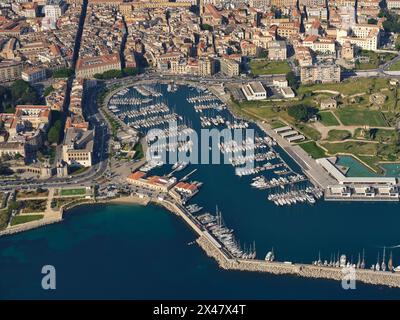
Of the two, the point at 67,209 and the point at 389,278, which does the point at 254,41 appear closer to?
the point at 67,209

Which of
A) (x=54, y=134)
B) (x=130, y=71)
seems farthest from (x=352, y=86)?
(x=54, y=134)

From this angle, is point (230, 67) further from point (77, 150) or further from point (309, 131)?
point (77, 150)

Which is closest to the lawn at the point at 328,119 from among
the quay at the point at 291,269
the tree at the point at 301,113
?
the tree at the point at 301,113

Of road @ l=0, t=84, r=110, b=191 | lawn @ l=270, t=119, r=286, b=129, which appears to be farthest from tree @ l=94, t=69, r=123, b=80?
lawn @ l=270, t=119, r=286, b=129

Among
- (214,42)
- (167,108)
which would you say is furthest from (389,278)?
(214,42)

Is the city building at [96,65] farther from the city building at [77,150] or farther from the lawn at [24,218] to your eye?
the lawn at [24,218]

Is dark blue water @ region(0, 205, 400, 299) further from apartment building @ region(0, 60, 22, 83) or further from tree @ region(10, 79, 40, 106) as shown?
apartment building @ region(0, 60, 22, 83)
